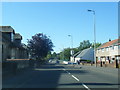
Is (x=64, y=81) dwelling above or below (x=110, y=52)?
below

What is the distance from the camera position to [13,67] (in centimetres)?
2620

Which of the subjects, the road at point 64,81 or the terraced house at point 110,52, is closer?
the road at point 64,81

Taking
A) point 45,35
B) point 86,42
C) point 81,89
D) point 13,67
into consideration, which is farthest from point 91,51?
point 81,89

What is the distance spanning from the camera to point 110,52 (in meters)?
74.2

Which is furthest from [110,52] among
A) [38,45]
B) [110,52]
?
[38,45]

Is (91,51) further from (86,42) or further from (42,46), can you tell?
(86,42)

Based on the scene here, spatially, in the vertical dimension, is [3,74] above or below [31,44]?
below

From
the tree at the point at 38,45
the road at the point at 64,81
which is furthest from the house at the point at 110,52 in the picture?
the road at the point at 64,81

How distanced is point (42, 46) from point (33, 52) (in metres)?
3.11

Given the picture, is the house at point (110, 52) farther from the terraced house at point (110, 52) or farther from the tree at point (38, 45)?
the tree at point (38, 45)

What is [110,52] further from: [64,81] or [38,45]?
[64,81]

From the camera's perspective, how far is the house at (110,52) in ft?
221

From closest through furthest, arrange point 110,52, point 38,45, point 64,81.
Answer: point 64,81 < point 38,45 < point 110,52

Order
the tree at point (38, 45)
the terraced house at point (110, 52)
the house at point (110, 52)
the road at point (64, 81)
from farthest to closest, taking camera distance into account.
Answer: the house at point (110, 52)
the terraced house at point (110, 52)
the tree at point (38, 45)
the road at point (64, 81)
